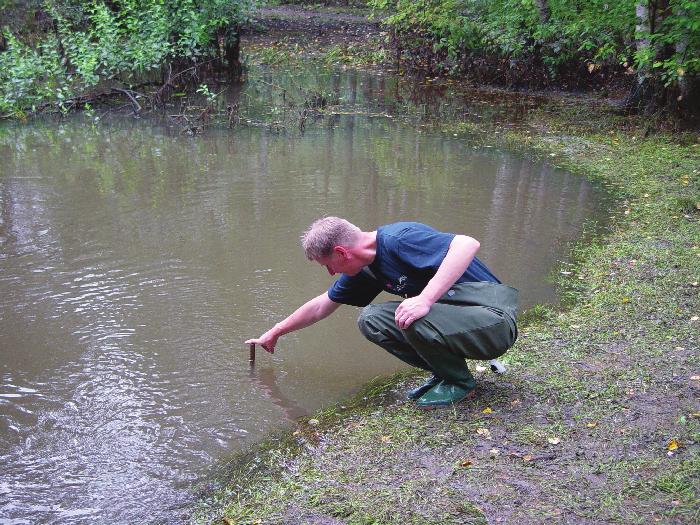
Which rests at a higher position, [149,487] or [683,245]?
[683,245]

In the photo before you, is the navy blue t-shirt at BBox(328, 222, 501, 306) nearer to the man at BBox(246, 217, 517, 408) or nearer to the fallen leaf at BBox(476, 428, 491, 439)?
the man at BBox(246, 217, 517, 408)

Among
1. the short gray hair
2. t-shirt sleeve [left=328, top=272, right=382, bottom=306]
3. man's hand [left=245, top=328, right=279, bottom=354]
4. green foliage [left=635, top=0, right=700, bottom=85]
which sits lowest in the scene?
man's hand [left=245, top=328, right=279, bottom=354]

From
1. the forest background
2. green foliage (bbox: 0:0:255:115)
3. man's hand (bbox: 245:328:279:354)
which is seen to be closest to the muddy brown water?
man's hand (bbox: 245:328:279:354)

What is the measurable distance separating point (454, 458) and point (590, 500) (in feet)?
2.10

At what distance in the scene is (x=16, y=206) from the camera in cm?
820

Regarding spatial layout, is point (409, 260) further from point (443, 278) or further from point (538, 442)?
point (538, 442)

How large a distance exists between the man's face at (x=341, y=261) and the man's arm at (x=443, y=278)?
314 millimetres

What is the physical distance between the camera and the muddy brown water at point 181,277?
402 centimetres

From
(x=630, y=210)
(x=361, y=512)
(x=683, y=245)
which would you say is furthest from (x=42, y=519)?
(x=630, y=210)

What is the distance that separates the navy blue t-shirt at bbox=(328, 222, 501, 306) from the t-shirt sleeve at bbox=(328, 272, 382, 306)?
0.03m

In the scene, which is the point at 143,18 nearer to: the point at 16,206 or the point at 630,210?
the point at 16,206

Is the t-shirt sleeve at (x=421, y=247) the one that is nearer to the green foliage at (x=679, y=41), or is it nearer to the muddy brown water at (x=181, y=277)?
the muddy brown water at (x=181, y=277)

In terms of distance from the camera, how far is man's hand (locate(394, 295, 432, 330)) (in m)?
3.64

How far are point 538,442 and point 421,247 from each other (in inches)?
41.9
